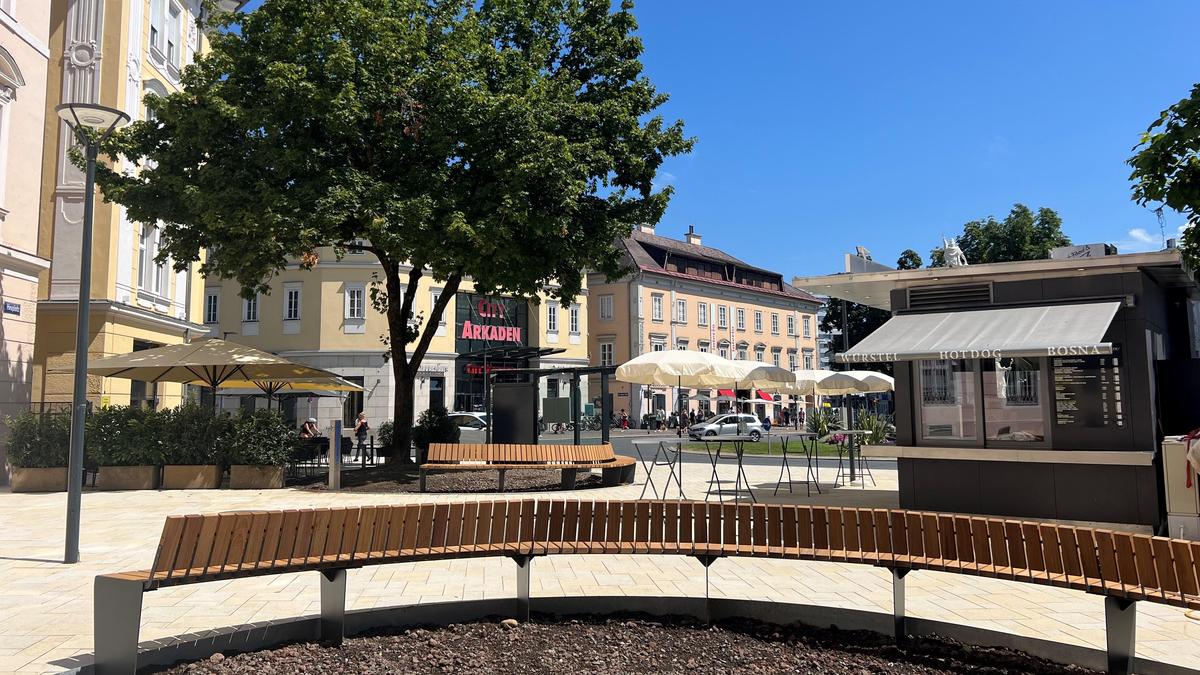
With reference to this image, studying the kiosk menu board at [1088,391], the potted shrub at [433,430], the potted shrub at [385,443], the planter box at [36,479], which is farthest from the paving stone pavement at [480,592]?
the potted shrub at [433,430]

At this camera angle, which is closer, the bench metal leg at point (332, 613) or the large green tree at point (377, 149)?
the bench metal leg at point (332, 613)

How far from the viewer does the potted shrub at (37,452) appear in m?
15.4

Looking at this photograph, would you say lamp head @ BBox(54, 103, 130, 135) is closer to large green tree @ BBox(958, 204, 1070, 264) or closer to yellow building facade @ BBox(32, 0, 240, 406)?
yellow building facade @ BBox(32, 0, 240, 406)

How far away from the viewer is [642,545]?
19.9 ft

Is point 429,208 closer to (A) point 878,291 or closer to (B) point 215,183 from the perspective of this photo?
(B) point 215,183

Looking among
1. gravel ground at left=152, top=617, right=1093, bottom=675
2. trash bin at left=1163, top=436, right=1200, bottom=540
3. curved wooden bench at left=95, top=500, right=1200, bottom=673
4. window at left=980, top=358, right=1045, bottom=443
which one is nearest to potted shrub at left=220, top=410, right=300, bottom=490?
curved wooden bench at left=95, top=500, right=1200, bottom=673

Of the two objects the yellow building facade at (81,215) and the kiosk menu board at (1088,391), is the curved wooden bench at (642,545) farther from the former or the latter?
the yellow building facade at (81,215)

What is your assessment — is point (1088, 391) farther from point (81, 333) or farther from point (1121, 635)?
point (81, 333)

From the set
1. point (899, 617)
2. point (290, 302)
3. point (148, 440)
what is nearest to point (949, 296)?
point (899, 617)

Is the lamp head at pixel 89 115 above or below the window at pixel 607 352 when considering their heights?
below

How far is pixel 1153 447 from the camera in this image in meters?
9.38

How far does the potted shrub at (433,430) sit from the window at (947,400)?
35.6 ft

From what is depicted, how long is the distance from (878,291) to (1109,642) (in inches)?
304

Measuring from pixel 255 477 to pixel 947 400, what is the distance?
39.5ft
